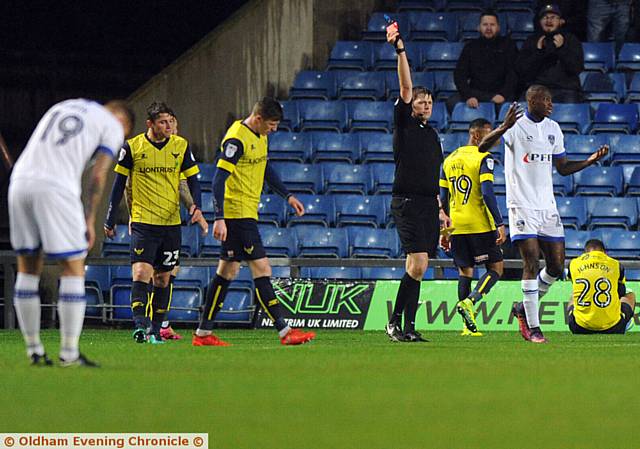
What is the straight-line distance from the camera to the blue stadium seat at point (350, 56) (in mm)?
20188

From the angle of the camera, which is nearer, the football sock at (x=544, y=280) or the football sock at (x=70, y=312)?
the football sock at (x=70, y=312)

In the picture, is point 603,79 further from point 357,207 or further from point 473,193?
point 473,193

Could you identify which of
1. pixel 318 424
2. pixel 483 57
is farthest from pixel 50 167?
pixel 483 57

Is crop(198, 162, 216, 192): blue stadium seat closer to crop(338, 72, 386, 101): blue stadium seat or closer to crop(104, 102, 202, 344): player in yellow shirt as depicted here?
crop(338, 72, 386, 101): blue stadium seat

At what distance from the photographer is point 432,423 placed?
5.03 m

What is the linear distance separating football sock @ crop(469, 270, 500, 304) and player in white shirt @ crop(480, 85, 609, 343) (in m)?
1.58

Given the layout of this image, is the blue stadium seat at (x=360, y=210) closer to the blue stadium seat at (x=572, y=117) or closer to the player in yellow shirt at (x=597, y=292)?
the blue stadium seat at (x=572, y=117)

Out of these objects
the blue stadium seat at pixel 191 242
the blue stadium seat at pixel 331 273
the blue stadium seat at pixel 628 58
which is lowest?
the blue stadium seat at pixel 331 273

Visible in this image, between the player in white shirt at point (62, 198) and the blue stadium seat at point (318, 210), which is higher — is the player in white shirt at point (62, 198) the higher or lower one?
the higher one

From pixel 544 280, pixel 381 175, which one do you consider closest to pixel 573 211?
pixel 381 175

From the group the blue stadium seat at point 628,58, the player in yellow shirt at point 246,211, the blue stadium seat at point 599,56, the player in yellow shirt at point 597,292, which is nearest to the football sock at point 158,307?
the player in yellow shirt at point 246,211

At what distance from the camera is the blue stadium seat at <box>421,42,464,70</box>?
788 inches

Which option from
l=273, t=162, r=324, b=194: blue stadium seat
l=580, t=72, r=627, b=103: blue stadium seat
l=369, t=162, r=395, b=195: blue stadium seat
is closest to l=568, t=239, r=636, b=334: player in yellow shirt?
l=369, t=162, r=395, b=195: blue stadium seat

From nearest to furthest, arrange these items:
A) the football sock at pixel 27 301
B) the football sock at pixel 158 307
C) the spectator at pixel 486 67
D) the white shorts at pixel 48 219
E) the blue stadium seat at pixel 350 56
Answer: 1. the white shorts at pixel 48 219
2. the football sock at pixel 27 301
3. the football sock at pixel 158 307
4. the spectator at pixel 486 67
5. the blue stadium seat at pixel 350 56
